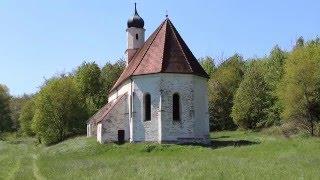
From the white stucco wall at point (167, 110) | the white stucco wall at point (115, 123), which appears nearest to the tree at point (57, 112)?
the white stucco wall at point (115, 123)

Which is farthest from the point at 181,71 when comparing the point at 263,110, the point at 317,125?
the point at 263,110

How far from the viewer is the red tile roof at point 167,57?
42094mm

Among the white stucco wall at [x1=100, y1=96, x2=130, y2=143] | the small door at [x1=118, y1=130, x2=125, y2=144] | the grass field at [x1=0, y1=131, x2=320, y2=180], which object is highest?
the white stucco wall at [x1=100, y1=96, x2=130, y2=143]

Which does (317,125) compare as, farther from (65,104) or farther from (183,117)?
(65,104)

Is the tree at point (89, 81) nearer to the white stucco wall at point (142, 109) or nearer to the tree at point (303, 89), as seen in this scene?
the tree at point (303, 89)

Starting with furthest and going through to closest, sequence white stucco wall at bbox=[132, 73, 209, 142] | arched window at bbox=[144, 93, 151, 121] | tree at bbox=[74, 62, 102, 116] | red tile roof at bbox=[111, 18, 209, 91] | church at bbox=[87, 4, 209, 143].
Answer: tree at bbox=[74, 62, 102, 116], arched window at bbox=[144, 93, 151, 121], red tile roof at bbox=[111, 18, 209, 91], church at bbox=[87, 4, 209, 143], white stucco wall at bbox=[132, 73, 209, 142]

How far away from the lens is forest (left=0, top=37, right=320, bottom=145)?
51875mm

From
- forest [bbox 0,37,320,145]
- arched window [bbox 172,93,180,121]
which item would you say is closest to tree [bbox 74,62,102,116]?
forest [bbox 0,37,320,145]

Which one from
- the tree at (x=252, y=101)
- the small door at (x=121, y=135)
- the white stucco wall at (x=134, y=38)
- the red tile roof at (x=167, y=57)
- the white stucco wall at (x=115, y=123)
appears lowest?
the small door at (x=121, y=135)

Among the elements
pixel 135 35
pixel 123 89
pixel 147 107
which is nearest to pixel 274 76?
pixel 135 35

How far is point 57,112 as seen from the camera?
64125mm

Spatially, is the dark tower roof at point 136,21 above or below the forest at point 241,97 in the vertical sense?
above

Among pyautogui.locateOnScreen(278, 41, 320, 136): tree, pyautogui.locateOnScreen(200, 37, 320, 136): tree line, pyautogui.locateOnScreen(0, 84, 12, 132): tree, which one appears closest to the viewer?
pyautogui.locateOnScreen(278, 41, 320, 136): tree

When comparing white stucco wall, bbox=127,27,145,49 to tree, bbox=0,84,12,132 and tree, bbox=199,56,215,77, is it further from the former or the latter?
tree, bbox=0,84,12,132
